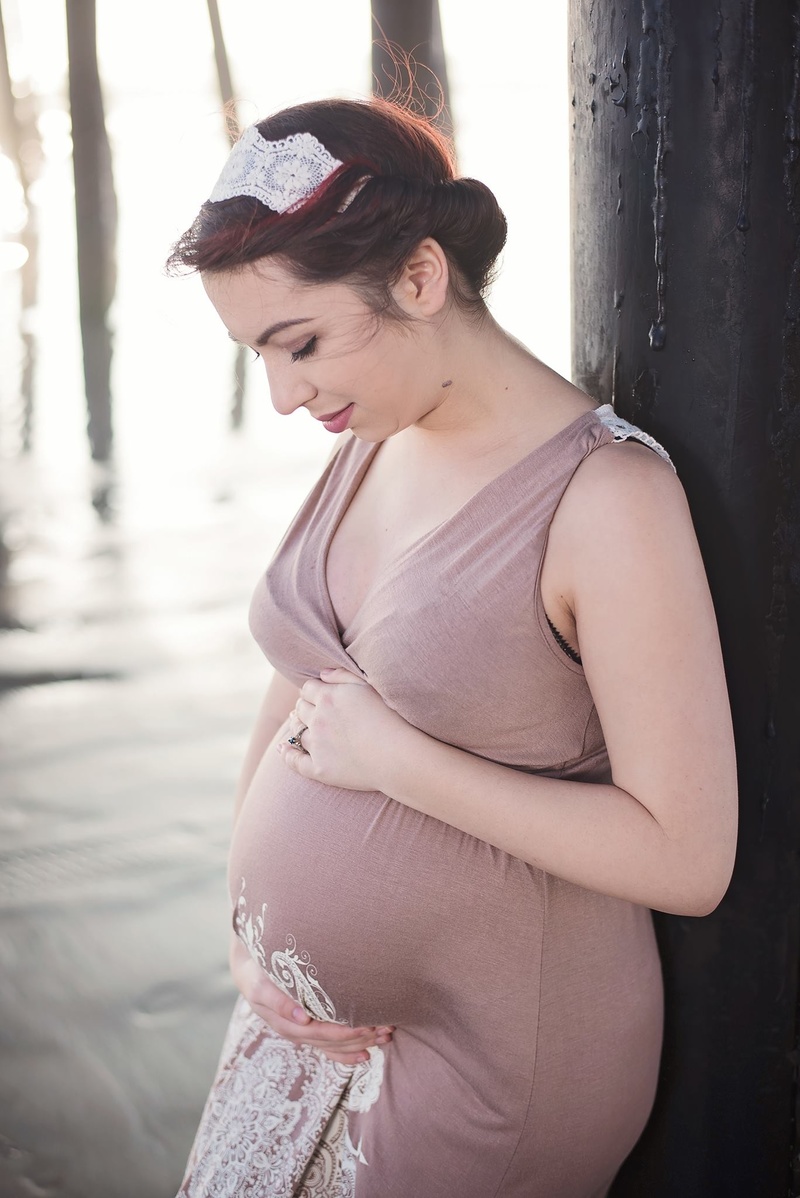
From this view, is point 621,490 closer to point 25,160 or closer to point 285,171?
point 285,171

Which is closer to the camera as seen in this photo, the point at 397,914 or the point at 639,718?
the point at 639,718

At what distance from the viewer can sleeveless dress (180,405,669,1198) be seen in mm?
1264

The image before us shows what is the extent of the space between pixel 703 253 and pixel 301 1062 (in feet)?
3.60

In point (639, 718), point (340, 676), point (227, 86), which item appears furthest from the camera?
point (227, 86)

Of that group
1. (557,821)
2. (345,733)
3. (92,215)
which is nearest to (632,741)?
(557,821)

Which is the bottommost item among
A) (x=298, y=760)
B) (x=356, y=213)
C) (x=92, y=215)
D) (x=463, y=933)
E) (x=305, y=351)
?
(x=92, y=215)

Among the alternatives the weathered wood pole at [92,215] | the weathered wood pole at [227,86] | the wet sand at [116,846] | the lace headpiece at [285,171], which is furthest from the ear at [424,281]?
the weathered wood pole at [92,215]

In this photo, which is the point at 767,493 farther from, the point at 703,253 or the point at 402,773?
the point at 402,773

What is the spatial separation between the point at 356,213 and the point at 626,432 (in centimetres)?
36

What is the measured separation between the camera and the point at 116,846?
10.9 ft

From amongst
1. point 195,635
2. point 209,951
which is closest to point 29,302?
point 195,635

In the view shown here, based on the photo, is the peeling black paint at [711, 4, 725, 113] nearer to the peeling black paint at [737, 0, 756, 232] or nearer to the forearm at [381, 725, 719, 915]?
the peeling black paint at [737, 0, 756, 232]

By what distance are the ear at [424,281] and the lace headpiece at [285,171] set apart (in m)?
0.13

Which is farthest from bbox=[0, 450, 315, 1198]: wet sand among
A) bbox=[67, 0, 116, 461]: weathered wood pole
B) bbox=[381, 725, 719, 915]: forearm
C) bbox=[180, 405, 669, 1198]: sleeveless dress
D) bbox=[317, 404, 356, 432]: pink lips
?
bbox=[67, 0, 116, 461]: weathered wood pole
